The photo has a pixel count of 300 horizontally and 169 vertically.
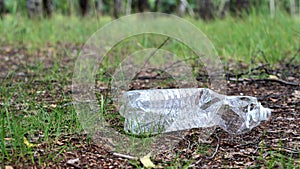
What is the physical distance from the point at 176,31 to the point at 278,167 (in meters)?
3.05

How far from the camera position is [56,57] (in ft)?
12.6

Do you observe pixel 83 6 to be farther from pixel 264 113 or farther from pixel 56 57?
pixel 264 113

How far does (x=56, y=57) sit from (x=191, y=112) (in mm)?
2280

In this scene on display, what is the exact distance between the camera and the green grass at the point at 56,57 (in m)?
1.59

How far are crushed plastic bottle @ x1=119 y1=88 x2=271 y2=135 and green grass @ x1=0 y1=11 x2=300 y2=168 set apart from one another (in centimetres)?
25

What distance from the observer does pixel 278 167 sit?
55.2 inches

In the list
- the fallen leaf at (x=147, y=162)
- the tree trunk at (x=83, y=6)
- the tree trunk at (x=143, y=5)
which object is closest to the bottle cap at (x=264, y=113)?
the fallen leaf at (x=147, y=162)

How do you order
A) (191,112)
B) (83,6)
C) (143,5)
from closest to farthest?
1. (191,112)
2. (143,5)
3. (83,6)

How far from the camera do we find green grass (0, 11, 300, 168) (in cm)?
159

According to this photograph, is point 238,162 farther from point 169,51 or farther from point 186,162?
point 169,51

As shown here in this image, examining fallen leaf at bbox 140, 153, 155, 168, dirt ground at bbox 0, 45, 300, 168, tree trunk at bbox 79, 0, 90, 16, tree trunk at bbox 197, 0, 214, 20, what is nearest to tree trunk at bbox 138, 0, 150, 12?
tree trunk at bbox 79, 0, 90, 16

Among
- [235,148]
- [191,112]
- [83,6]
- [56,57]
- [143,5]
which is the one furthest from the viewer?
[83,6]

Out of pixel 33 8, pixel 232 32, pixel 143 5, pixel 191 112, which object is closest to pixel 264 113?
pixel 191 112

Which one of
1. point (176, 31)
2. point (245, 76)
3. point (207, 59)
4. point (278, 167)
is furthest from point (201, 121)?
point (176, 31)
